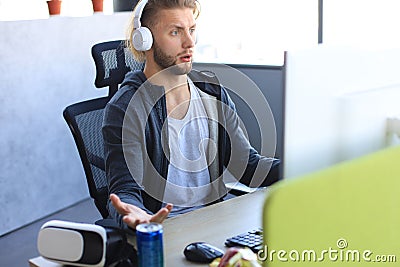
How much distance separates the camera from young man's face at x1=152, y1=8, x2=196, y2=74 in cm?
192

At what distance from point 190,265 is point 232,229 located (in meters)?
0.23

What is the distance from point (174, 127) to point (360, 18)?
1.80 m

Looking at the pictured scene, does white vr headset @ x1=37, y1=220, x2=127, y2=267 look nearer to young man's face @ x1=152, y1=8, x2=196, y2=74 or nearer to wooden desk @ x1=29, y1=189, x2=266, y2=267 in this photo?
wooden desk @ x1=29, y1=189, x2=266, y2=267

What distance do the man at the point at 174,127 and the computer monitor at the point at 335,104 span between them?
0.94 m

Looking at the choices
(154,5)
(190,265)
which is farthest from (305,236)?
(154,5)

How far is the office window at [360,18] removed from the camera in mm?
3216

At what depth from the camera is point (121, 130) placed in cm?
179

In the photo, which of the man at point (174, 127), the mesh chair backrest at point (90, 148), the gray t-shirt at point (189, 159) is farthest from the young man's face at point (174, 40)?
the mesh chair backrest at point (90, 148)

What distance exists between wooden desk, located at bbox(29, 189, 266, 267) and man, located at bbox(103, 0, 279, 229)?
0.24 metres

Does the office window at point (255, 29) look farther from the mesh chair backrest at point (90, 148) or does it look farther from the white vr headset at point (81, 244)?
the white vr headset at point (81, 244)

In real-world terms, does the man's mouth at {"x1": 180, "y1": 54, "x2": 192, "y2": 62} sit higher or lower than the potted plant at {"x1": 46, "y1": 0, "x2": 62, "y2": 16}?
lower

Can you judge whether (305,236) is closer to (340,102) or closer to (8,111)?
(340,102)

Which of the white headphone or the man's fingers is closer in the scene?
the man's fingers

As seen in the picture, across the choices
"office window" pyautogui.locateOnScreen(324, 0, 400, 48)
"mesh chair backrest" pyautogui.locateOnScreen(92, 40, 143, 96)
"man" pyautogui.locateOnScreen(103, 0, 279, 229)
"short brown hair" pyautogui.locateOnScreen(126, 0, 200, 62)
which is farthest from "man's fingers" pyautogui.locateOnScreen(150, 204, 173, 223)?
"office window" pyautogui.locateOnScreen(324, 0, 400, 48)
